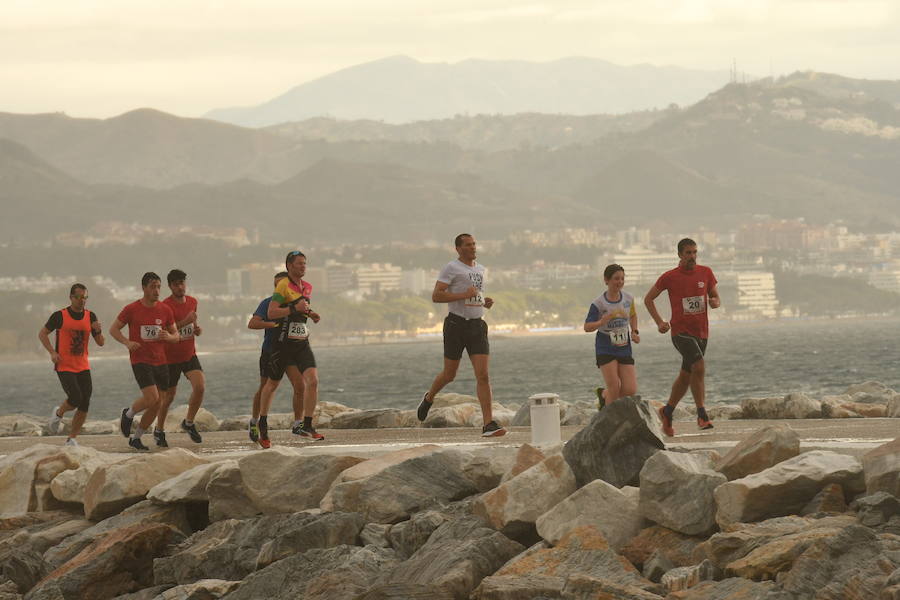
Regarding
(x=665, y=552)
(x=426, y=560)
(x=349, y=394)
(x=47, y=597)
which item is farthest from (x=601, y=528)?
(x=349, y=394)

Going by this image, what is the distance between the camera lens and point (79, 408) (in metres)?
16.3

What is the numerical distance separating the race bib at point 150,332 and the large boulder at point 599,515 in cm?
610

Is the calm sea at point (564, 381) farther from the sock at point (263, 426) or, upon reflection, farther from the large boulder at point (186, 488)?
the large boulder at point (186, 488)

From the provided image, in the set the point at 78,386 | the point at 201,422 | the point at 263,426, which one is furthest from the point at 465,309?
the point at 201,422

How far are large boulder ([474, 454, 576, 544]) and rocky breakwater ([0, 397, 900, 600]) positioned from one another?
13mm

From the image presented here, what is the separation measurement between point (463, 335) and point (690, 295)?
2.33 metres

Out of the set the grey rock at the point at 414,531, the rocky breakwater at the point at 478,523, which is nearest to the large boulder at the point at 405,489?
the rocky breakwater at the point at 478,523

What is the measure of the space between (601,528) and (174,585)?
389 cm

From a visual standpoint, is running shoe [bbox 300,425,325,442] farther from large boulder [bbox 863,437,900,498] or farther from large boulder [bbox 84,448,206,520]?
large boulder [bbox 863,437,900,498]

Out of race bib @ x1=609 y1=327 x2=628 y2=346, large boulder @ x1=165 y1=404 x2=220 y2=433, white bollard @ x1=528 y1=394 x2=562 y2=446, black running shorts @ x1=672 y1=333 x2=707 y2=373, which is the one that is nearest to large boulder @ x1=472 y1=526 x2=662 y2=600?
white bollard @ x1=528 y1=394 x2=562 y2=446

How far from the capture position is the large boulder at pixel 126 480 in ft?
A: 44.2

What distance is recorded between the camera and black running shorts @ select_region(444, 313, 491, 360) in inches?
556

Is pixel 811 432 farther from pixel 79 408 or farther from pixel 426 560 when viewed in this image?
pixel 79 408

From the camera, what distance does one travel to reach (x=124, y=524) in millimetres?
13039
